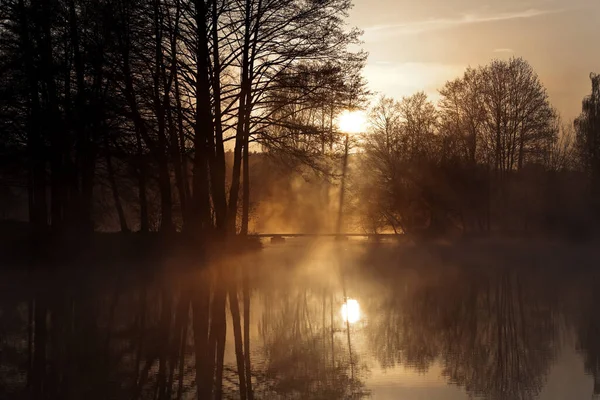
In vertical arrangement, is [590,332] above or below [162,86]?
below

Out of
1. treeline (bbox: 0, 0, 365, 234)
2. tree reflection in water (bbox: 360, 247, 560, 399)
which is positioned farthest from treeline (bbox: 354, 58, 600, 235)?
tree reflection in water (bbox: 360, 247, 560, 399)

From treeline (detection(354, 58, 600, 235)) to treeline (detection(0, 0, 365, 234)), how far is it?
68.7 feet

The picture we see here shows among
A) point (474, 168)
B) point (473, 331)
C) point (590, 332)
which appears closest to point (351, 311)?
point (473, 331)

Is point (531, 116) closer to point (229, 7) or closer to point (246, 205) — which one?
point (246, 205)

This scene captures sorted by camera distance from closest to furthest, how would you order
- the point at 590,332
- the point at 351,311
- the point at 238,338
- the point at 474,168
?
the point at 238,338 < the point at 590,332 < the point at 351,311 < the point at 474,168

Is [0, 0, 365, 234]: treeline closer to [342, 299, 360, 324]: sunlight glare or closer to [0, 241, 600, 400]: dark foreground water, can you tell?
[0, 241, 600, 400]: dark foreground water

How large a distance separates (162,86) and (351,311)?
14097 millimetres

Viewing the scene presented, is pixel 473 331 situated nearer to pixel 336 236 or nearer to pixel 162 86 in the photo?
pixel 162 86

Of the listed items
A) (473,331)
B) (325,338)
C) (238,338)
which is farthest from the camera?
(473,331)

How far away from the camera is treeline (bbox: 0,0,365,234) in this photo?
23.5 metres

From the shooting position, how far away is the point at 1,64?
84.2ft

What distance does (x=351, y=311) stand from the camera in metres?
13.4

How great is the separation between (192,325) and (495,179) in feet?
140

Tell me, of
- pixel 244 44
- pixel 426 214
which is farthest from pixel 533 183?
pixel 244 44
